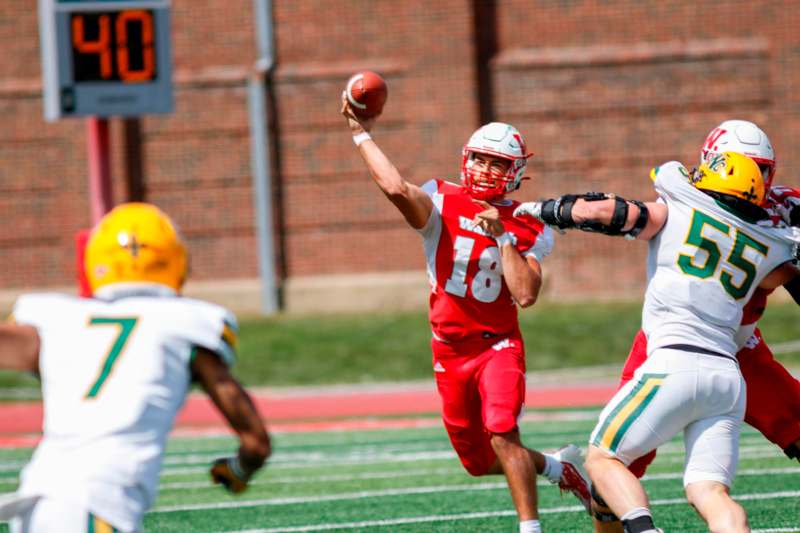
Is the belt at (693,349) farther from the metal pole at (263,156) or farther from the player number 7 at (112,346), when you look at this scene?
the metal pole at (263,156)

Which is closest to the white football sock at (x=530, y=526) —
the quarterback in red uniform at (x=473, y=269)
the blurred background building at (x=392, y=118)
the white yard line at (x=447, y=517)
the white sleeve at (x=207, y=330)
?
the quarterback in red uniform at (x=473, y=269)

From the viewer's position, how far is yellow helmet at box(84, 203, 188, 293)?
159 inches

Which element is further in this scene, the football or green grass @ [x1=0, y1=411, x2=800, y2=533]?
green grass @ [x1=0, y1=411, x2=800, y2=533]

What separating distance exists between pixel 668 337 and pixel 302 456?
5713 millimetres

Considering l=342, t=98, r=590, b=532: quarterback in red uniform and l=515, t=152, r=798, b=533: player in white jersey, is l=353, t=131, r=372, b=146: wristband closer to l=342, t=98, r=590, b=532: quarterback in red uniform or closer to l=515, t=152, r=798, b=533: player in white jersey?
l=342, t=98, r=590, b=532: quarterback in red uniform

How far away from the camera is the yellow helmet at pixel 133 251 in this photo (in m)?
4.05

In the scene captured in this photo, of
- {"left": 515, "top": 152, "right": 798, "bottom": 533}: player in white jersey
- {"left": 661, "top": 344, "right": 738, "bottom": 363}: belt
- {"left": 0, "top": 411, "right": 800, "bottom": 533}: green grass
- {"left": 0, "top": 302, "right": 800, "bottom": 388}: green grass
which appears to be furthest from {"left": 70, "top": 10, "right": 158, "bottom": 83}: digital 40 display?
{"left": 661, "top": 344, "right": 738, "bottom": 363}: belt

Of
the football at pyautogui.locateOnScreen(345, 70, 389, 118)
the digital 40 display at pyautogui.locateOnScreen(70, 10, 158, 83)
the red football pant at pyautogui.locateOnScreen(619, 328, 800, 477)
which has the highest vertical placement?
the digital 40 display at pyautogui.locateOnScreen(70, 10, 158, 83)

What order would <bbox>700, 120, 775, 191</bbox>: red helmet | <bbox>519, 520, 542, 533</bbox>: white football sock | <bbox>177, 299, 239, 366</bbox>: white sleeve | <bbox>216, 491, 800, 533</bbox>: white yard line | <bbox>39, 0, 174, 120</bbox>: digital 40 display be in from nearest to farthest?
<bbox>177, 299, 239, 366</bbox>: white sleeve < <bbox>700, 120, 775, 191</bbox>: red helmet < <bbox>519, 520, 542, 533</bbox>: white football sock < <bbox>216, 491, 800, 533</bbox>: white yard line < <bbox>39, 0, 174, 120</bbox>: digital 40 display

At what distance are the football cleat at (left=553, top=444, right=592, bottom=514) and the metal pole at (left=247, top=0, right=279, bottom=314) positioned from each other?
14.1 m

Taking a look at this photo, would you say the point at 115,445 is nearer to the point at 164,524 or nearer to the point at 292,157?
the point at 164,524

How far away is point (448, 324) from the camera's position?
21.0 feet

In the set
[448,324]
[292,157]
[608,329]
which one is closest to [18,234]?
[292,157]

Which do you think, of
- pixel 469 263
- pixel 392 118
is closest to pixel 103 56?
pixel 469 263
